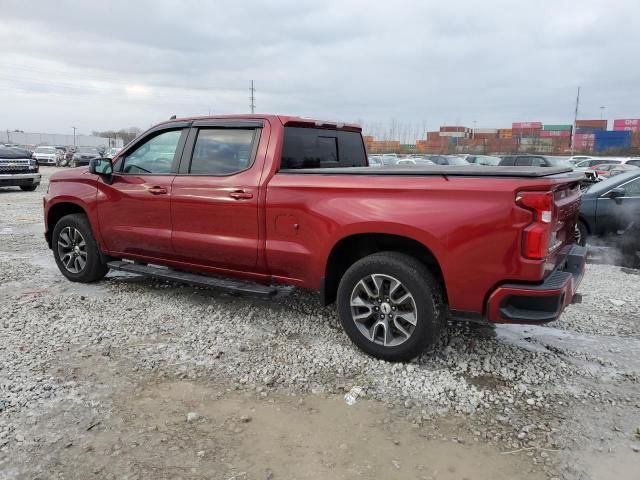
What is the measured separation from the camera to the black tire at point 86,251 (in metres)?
5.66

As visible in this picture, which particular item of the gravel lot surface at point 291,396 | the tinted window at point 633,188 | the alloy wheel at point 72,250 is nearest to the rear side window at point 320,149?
the gravel lot surface at point 291,396

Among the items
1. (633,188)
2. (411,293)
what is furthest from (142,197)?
(633,188)

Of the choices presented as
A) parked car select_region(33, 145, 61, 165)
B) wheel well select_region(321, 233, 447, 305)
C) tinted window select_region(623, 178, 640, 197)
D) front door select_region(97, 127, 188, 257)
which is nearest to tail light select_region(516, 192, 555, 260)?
wheel well select_region(321, 233, 447, 305)

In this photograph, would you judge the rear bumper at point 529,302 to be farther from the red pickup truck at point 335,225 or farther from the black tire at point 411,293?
the black tire at point 411,293

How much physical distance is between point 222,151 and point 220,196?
1.55 feet

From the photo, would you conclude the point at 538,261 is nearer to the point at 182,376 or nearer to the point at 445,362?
the point at 445,362

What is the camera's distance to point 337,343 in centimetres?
423

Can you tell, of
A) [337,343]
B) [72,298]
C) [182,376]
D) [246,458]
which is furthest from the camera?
[72,298]

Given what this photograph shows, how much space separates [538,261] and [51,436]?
305 centimetres

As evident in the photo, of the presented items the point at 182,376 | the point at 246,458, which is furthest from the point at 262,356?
the point at 246,458

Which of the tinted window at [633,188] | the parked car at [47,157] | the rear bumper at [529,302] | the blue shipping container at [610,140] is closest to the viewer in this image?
the rear bumper at [529,302]

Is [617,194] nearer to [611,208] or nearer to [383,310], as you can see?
[611,208]

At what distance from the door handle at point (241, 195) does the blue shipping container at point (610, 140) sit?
65.2 meters

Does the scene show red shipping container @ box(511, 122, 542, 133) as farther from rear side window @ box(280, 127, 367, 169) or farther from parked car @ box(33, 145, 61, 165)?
rear side window @ box(280, 127, 367, 169)
